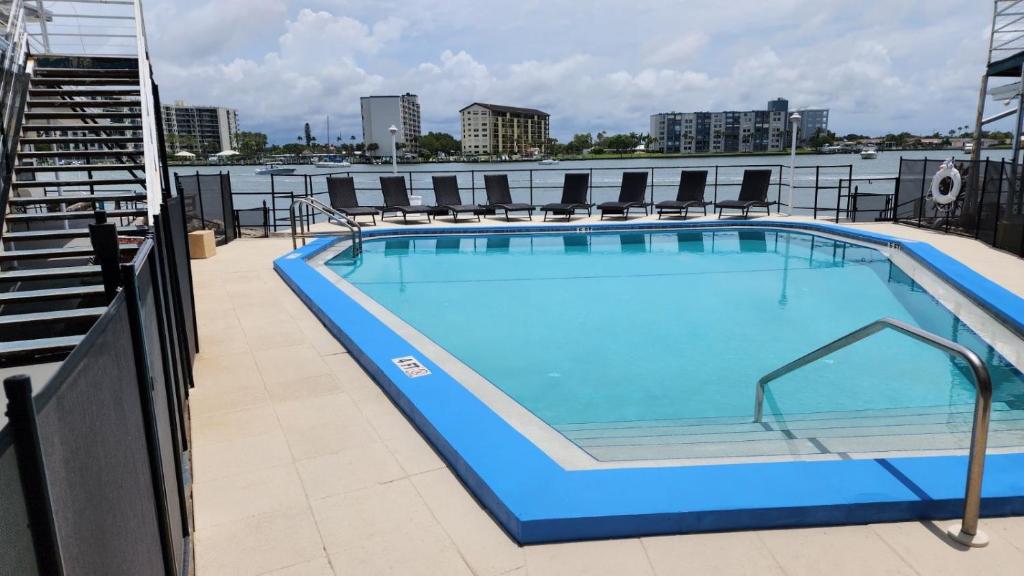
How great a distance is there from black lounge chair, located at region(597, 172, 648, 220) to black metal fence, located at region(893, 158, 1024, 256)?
5.01m

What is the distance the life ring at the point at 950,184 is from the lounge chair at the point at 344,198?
10.4 meters

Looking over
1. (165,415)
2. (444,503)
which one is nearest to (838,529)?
(444,503)

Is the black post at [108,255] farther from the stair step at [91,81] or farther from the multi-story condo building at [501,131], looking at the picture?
the multi-story condo building at [501,131]

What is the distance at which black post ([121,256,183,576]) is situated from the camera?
1712 mm

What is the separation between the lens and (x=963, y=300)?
6918 mm

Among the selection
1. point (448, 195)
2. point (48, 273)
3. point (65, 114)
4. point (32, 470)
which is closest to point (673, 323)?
point (48, 273)

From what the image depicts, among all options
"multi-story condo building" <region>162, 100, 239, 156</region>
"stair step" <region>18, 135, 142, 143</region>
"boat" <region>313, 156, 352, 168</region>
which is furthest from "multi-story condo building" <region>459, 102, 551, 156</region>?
"stair step" <region>18, 135, 142, 143</region>

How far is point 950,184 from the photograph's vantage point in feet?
36.9

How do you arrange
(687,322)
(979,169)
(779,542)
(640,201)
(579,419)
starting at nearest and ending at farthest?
(779,542) → (579,419) → (687,322) → (979,169) → (640,201)

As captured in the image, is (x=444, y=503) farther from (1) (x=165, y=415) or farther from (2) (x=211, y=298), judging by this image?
(2) (x=211, y=298)

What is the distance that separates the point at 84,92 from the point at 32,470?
29.5 feet

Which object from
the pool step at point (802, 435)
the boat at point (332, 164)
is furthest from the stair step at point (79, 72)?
the boat at point (332, 164)

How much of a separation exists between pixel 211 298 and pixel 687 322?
4.97 metres

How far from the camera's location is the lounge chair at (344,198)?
1306cm
